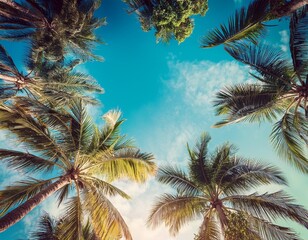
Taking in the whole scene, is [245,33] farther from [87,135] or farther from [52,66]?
[52,66]

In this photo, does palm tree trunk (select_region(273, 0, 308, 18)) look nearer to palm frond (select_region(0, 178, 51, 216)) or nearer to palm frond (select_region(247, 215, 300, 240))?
palm frond (select_region(247, 215, 300, 240))

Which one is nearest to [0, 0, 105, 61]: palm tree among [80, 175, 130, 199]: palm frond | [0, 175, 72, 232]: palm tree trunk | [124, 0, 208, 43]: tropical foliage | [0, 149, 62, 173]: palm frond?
[124, 0, 208, 43]: tropical foliage

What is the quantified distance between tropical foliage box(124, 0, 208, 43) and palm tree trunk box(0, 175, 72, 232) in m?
7.01

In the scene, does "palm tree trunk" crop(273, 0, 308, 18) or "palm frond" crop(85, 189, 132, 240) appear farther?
"palm frond" crop(85, 189, 132, 240)

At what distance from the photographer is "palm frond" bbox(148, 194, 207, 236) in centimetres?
948

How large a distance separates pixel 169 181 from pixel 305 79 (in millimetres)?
6459

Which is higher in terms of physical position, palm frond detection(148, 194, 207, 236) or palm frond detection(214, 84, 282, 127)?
palm frond detection(214, 84, 282, 127)

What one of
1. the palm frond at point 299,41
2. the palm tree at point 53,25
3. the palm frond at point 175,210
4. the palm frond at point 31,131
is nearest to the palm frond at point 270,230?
the palm frond at point 175,210

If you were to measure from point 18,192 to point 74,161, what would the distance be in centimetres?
188

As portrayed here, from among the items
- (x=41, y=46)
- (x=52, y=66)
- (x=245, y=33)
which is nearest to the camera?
(x=245, y=33)

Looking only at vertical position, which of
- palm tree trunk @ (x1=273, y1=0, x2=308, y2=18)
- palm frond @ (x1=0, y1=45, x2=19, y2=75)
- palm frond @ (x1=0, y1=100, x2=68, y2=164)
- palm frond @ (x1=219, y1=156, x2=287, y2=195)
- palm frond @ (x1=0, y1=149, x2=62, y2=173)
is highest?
palm frond @ (x1=0, y1=45, x2=19, y2=75)

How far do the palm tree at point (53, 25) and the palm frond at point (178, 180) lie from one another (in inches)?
275

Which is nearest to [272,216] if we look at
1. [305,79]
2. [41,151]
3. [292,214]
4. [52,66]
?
[292,214]

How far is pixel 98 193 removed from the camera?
8.20 meters
